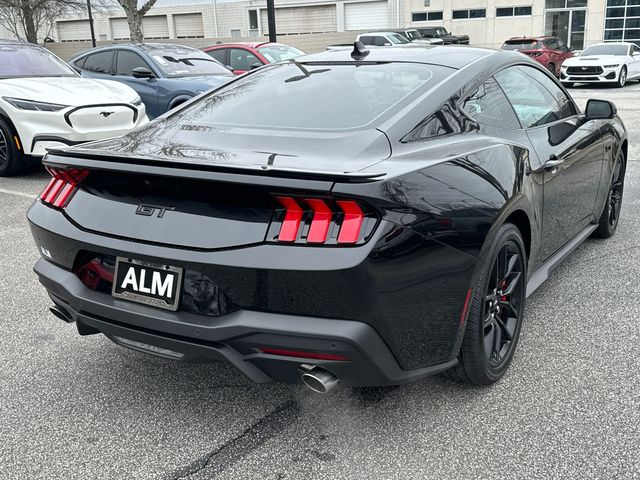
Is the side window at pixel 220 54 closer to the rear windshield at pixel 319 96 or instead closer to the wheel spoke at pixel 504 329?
the rear windshield at pixel 319 96

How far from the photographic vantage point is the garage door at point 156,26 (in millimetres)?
45906

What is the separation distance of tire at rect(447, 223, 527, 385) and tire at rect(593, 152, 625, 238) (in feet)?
6.70

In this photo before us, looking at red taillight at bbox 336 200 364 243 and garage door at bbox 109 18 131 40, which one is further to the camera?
garage door at bbox 109 18 131 40

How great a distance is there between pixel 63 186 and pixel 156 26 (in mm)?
47359

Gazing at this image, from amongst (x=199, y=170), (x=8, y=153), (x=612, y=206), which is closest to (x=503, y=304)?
(x=199, y=170)

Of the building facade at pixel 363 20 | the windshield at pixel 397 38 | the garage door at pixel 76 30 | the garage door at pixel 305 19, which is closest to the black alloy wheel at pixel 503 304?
the windshield at pixel 397 38

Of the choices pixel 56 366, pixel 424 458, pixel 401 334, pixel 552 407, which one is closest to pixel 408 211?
pixel 401 334

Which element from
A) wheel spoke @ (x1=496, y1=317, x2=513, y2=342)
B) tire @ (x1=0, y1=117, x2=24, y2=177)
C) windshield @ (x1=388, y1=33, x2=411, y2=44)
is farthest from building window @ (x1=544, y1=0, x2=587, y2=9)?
wheel spoke @ (x1=496, y1=317, x2=513, y2=342)

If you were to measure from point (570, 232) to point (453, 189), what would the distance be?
5.89 feet

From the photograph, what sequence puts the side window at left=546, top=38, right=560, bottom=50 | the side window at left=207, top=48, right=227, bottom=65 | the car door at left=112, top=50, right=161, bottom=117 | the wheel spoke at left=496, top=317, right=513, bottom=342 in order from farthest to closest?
the side window at left=546, top=38, right=560, bottom=50 → the side window at left=207, top=48, right=227, bottom=65 → the car door at left=112, top=50, right=161, bottom=117 → the wheel spoke at left=496, top=317, right=513, bottom=342

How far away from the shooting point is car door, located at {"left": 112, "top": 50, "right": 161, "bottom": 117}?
958 cm

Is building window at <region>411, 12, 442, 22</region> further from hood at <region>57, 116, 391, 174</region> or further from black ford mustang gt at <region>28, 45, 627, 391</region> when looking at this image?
hood at <region>57, 116, 391, 174</region>

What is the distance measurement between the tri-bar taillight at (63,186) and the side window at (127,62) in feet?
25.1

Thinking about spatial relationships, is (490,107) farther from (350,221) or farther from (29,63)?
(29,63)
